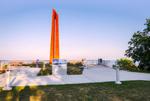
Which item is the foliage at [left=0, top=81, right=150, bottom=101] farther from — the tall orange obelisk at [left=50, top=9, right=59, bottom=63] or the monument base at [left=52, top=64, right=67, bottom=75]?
the tall orange obelisk at [left=50, top=9, right=59, bottom=63]

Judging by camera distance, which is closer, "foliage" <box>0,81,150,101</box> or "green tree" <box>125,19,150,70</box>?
"foliage" <box>0,81,150,101</box>

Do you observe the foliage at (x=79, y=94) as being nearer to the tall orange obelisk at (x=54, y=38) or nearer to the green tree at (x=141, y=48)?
the green tree at (x=141, y=48)

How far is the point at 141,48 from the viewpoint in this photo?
1484 cm

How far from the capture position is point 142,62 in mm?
14859

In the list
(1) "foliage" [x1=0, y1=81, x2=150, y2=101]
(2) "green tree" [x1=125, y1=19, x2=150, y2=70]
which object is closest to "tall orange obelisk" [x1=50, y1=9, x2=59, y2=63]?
(2) "green tree" [x1=125, y1=19, x2=150, y2=70]

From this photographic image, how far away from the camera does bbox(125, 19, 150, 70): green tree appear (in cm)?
1451

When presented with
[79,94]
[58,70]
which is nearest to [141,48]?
[58,70]

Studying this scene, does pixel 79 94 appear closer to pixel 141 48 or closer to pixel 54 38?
pixel 141 48

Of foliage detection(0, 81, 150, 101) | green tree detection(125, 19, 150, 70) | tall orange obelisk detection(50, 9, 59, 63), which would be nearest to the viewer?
foliage detection(0, 81, 150, 101)

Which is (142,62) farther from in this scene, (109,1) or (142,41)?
(109,1)

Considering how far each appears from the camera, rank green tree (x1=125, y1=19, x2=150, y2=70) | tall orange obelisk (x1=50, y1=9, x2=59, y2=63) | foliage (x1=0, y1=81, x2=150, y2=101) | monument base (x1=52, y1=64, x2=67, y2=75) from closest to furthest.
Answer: foliage (x1=0, y1=81, x2=150, y2=101), monument base (x1=52, y1=64, x2=67, y2=75), green tree (x1=125, y1=19, x2=150, y2=70), tall orange obelisk (x1=50, y1=9, x2=59, y2=63)

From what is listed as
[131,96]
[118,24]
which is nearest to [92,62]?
[118,24]

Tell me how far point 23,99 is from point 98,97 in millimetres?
2397

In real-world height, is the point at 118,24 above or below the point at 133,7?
below
